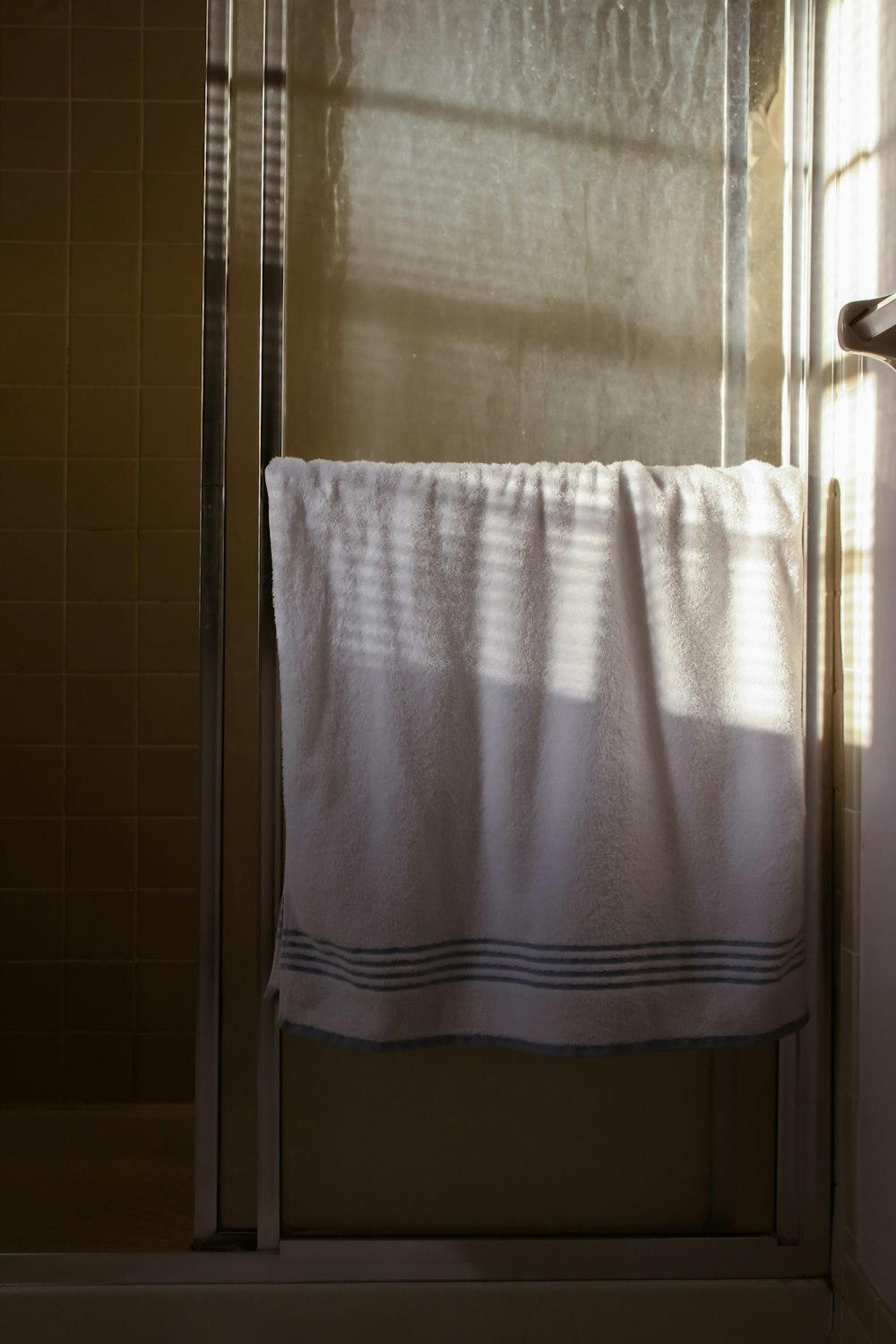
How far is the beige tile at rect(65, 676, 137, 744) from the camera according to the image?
6.26ft

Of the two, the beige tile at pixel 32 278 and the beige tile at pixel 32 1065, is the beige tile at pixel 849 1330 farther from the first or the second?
the beige tile at pixel 32 278

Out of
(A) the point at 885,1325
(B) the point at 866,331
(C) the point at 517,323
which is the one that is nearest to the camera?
(B) the point at 866,331

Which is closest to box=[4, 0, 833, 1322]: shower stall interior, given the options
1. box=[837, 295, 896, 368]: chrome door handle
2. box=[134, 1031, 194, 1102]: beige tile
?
box=[837, 295, 896, 368]: chrome door handle

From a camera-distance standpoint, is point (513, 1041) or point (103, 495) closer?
point (513, 1041)

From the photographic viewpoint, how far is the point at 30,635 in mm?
1900

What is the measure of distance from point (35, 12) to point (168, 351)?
644mm

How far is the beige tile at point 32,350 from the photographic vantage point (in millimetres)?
1882

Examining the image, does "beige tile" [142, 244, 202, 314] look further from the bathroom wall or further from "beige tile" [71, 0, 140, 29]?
the bathroom wall

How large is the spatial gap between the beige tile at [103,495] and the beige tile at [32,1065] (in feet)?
3.09

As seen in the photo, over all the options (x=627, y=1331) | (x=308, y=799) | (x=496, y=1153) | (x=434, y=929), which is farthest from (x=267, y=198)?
(x=627, y=1331)

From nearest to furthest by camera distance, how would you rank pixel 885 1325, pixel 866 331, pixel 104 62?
pixel 866 331, pixel 885 1325, pixel 104 62

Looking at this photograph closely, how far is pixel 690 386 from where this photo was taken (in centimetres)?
118

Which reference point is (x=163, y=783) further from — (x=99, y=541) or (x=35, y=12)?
(x=35, y=12)

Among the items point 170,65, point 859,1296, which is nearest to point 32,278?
point 170,65
